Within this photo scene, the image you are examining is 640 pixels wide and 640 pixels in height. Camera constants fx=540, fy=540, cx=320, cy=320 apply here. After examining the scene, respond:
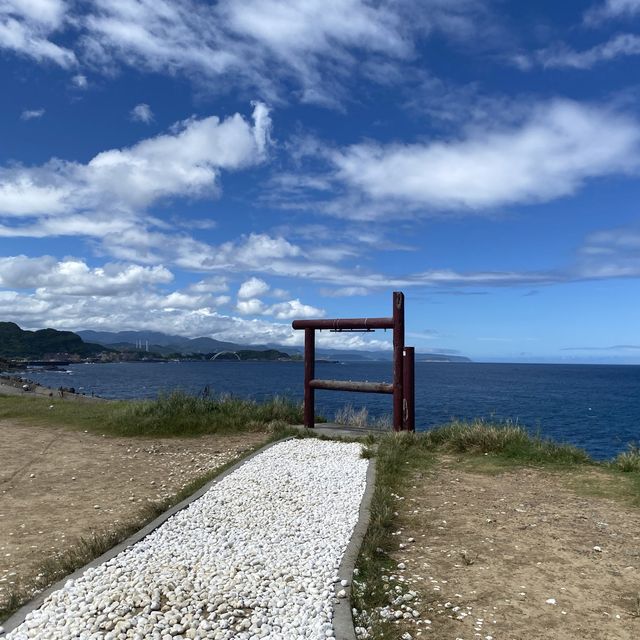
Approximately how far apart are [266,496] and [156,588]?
137 inches

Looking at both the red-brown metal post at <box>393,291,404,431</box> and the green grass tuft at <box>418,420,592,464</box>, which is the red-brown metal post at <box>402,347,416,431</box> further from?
the green grass tuft at <box>418,420,592,464</box>

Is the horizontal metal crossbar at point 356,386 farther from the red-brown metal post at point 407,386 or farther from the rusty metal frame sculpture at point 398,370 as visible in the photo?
the red-brown metal post at point 407,386

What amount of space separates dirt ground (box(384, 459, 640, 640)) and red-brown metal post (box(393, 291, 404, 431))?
378 cm

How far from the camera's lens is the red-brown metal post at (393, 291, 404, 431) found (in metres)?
12.7

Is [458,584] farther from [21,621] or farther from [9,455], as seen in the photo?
[9,455]

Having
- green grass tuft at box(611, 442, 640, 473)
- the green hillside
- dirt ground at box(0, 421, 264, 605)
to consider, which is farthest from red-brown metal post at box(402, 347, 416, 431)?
the green hillside

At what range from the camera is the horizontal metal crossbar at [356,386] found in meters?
13.1

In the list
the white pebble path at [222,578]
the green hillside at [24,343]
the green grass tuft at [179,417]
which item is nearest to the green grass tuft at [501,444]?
the white pebble path at [222,578]

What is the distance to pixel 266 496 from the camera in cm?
808

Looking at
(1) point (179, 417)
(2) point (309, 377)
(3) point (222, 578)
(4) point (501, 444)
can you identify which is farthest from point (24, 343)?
(3) point (222, 578)

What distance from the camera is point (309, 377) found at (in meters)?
14.5

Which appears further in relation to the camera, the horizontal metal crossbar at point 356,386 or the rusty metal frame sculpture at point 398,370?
the horizontal metal crossbar at point 356,386

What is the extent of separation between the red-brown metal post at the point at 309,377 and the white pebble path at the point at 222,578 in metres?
5.92

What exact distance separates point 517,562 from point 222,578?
3062 mm
